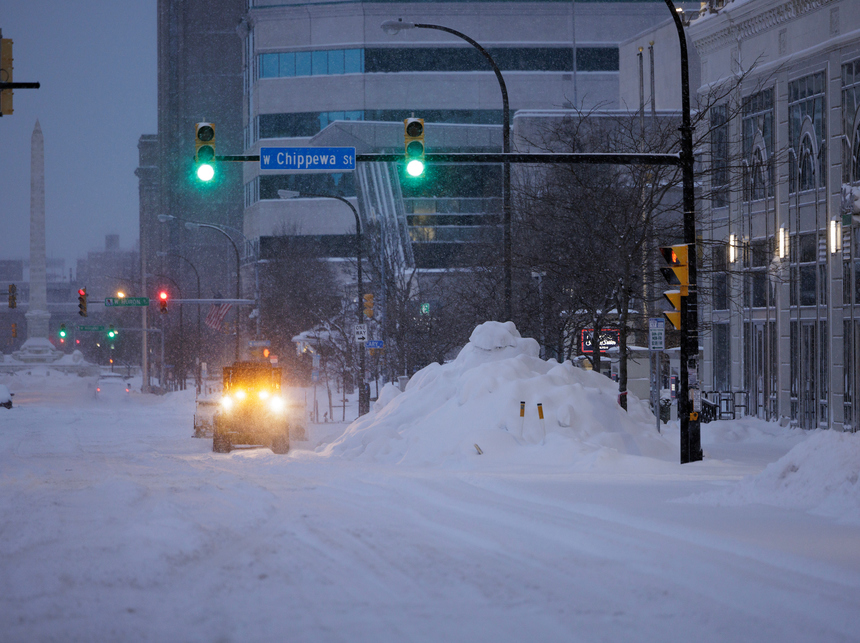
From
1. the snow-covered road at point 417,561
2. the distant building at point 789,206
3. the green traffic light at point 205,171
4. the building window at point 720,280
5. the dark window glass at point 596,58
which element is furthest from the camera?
the dark window glass at point 596,58

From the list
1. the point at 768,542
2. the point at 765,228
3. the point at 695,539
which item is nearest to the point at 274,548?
the point at 695,539

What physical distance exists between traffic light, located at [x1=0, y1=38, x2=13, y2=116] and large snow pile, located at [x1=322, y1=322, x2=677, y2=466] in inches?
370

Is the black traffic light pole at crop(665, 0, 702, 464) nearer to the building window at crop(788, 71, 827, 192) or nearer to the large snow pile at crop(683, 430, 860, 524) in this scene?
the large snow pile at crop(683, 430, 860, 524)

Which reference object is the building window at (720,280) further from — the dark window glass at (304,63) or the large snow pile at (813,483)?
the dark window glass at (304,63)

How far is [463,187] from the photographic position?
6038 centimetres

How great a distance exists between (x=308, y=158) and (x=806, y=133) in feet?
58.5

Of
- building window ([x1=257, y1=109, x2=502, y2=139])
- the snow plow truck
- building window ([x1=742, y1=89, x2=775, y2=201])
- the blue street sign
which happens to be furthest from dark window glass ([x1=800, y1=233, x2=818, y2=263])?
building window ([x1=257, y1=109, x2=502, y2=139])

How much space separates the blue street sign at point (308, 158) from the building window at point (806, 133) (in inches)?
662

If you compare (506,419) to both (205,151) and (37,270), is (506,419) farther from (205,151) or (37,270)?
(37,270)

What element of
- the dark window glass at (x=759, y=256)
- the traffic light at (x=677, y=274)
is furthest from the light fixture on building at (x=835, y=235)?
the traffic light at (x=677, y=274)

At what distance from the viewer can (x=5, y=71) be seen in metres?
16.3

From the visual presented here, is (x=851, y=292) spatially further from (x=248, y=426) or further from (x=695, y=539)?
(x=695, y=539)

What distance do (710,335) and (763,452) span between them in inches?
545

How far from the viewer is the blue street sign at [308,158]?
1688 cm
